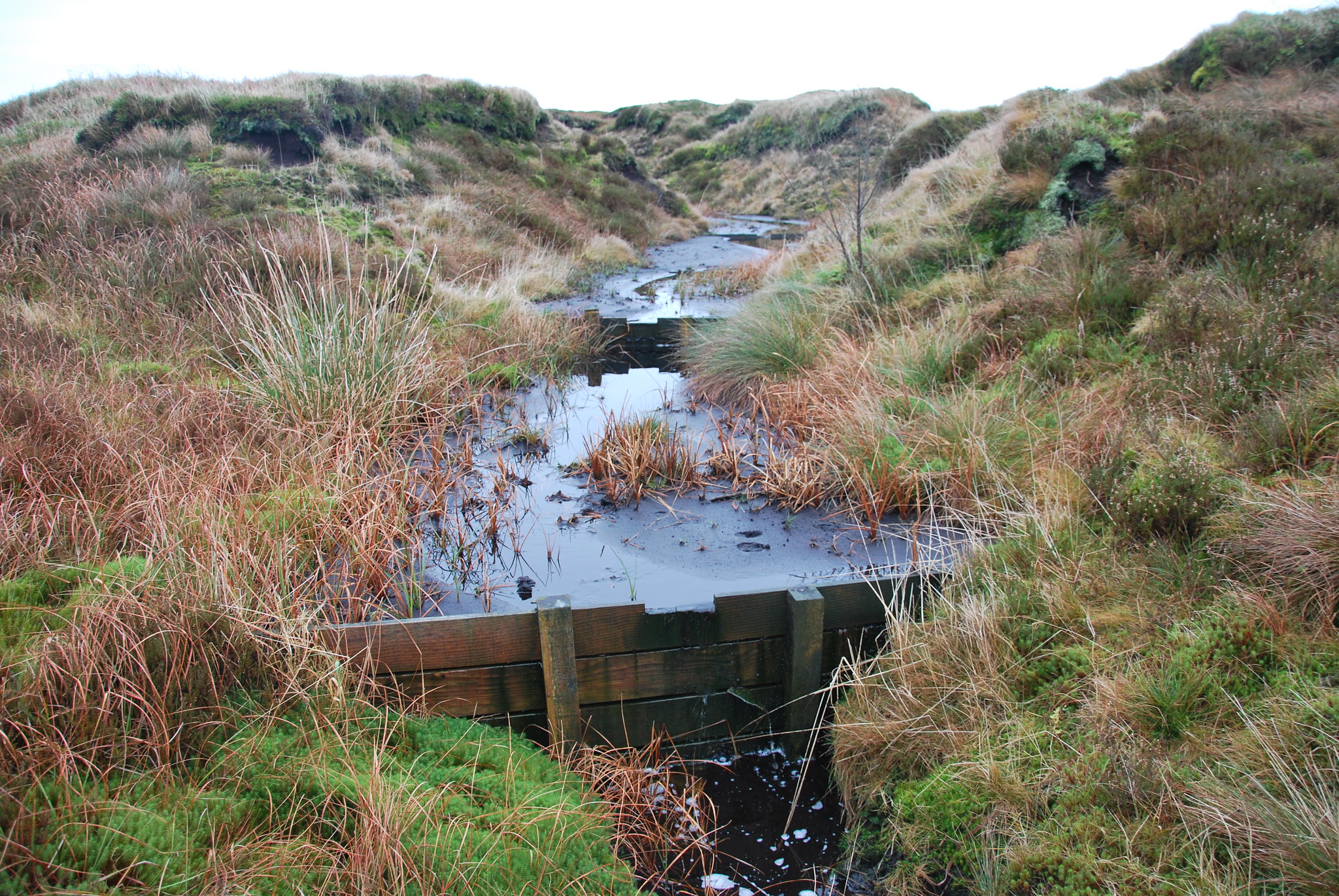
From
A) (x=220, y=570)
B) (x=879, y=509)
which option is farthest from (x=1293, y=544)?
(x=220, y=570)

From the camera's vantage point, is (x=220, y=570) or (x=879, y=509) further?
(x=879, y=509)

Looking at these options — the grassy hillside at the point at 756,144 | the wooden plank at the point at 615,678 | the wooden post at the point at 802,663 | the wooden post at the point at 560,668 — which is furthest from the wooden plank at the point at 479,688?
the grassy hillside at the point at 756,144

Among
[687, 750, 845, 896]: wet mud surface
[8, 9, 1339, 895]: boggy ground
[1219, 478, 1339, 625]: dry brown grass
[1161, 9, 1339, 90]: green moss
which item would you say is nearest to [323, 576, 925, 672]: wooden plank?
[8, 9, 1339, 895]: boggy ground

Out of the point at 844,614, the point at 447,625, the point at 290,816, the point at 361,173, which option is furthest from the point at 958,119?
the point at 290,816

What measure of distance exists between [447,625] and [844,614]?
196 centimetres

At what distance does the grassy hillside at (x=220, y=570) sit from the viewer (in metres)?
2.18

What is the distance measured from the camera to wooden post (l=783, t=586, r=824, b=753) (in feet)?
11.7

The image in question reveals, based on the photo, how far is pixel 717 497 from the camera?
528 cm

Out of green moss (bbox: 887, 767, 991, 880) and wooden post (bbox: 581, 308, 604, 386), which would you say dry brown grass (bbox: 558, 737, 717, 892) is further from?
wooden post (bbox: 581, 308, 604, 386)

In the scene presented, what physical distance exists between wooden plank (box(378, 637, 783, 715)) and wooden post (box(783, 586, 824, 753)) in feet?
0.52

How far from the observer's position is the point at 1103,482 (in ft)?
13.0

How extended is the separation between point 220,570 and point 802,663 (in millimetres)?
2593

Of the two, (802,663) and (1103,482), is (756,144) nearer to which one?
(1103,482)

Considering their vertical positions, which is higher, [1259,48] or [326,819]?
[1259,48]
